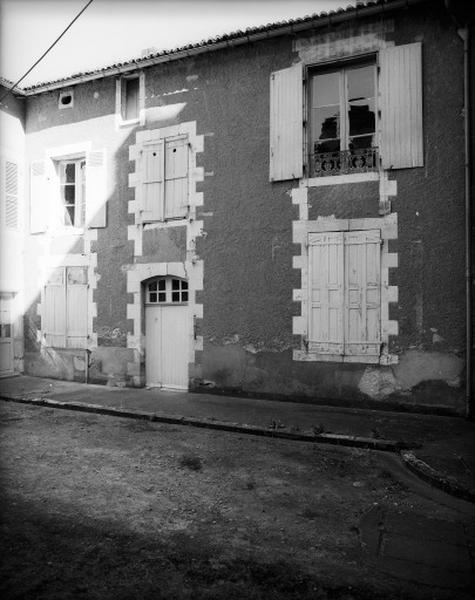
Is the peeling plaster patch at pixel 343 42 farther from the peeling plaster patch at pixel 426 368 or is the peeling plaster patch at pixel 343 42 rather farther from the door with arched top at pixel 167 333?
the peeling plaster patch at pixel 426 368

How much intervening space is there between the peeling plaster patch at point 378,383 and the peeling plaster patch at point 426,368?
0.38 ft

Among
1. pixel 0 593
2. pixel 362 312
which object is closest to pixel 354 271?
pixel 362 312

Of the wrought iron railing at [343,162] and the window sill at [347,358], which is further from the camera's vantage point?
the wrought iron railing at [343,162]

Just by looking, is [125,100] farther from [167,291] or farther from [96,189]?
[167,291]

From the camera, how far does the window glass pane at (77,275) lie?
10.7 m

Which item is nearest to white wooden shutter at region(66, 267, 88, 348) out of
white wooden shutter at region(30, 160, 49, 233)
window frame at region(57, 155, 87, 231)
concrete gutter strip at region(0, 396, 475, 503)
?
window frame at region(57, 155, 87, 231)

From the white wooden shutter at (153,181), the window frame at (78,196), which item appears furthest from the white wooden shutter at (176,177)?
the window frame at (78,196)

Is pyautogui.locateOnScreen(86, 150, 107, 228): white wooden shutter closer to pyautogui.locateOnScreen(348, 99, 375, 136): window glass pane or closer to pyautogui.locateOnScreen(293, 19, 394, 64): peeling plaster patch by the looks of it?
pyautogui.locateOnScreen(293, 19, 394, 64): peeling plaster patch

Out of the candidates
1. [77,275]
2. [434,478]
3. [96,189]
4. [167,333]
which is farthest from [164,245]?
[434,478]

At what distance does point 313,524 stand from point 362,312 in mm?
4688

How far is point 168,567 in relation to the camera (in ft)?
10.4

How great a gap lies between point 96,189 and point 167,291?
3.00 metres

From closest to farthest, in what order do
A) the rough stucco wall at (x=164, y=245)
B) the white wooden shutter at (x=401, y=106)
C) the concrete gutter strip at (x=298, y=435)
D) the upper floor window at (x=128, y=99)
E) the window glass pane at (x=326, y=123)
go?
the concrete gutter strip at (x=298, y=435), the white wooden shutter at (x=401, y=106), the window glass pane at (x=326, y=123), the rough stucco wall at (x=164, y=245), the upper floor window at (x=128, y=99)

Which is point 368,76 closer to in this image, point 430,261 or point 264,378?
point 430,261
